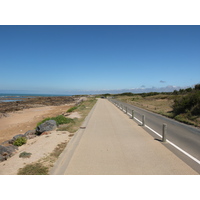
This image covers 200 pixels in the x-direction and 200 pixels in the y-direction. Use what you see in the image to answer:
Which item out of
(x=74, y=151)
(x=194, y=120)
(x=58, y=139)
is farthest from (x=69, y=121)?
(x=194, y=120)

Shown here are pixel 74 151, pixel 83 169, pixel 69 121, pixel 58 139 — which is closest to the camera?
pixel 83 169

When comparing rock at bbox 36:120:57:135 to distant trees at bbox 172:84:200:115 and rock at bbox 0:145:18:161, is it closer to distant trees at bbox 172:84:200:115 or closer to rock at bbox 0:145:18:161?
rock at bbox 0:145:18:161

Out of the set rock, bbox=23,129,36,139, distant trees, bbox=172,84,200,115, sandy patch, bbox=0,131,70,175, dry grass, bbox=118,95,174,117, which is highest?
distant trees, bbox=172,84,200,115

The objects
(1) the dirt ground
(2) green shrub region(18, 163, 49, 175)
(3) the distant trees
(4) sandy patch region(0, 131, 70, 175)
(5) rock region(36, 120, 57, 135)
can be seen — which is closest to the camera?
(2) green shrub region(18, 163, 49, 175)

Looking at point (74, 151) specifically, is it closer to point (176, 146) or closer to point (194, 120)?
point (176, 146)

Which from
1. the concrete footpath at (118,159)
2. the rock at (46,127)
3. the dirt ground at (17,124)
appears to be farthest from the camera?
the dirt ground at (17,124)

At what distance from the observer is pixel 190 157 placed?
249 inches

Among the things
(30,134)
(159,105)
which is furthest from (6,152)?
(159,105)

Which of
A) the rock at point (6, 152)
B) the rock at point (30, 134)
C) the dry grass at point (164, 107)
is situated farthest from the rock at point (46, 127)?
the dry grass at point (164, 107)

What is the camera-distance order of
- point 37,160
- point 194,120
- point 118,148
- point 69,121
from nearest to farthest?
point 37,160
point 118,148
point 69,121
point 194,120

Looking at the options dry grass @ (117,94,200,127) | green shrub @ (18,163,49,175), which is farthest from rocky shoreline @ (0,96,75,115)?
green shrub @ (18,163,49,175)

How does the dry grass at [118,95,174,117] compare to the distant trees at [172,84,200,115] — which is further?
the dry grass at [118,95,174,117]

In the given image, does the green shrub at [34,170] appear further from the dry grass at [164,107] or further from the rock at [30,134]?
the dry grass at [164,107]

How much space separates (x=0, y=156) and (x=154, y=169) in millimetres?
5358
